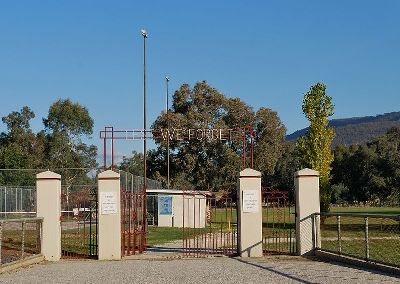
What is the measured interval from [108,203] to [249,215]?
414 cm

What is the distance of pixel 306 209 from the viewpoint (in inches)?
803

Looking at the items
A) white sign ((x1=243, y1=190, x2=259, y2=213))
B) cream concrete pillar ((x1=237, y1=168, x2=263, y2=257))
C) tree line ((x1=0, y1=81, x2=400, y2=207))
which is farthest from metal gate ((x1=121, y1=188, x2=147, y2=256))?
tree line ((x1=0, y1=81, x2=400, y2=207))

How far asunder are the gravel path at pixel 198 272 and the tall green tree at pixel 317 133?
80.4 ft

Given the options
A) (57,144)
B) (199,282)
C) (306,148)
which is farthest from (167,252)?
(57,144)

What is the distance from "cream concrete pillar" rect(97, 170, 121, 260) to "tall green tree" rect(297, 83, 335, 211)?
24.4m

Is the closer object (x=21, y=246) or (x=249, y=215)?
(x=21, y=246)

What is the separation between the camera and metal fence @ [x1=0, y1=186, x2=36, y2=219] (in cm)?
4559

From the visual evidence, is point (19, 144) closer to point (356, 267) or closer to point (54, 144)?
point (54, 144)

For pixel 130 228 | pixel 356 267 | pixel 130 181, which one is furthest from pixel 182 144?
pixel 356 267

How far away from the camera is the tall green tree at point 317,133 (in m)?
43.2

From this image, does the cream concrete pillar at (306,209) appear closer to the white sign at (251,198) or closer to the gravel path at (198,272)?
the gravel path at (198,272)

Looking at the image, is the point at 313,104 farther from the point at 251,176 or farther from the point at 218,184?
the point at 218,184

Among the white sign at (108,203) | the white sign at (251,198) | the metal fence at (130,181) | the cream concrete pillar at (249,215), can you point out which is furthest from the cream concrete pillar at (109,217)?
the metal fence at (130,181)

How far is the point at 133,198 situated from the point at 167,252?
239cm
